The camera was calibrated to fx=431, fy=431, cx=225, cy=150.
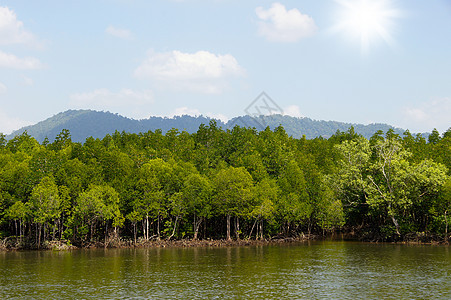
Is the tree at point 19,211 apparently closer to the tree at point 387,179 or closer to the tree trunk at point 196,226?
the tree trunk at point 196,226

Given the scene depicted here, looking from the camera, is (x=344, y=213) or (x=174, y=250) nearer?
(x=174, y=250)

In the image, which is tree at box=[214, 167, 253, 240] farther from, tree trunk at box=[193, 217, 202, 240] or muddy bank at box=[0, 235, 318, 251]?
tree trunk at box=[193, 217, 202, 240]

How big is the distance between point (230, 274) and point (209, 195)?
40.5m

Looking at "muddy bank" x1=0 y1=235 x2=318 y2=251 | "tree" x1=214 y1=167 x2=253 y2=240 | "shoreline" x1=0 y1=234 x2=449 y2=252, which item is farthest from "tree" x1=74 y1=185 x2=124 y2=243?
"tree" x1=214 y1=167 x2=253 y2=240

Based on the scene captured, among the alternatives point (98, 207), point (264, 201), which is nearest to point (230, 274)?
point (98, 207)

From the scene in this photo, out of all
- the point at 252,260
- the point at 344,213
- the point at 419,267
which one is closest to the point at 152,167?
the point at 252,260

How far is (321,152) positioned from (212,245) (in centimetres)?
5868

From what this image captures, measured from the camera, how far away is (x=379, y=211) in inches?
3824

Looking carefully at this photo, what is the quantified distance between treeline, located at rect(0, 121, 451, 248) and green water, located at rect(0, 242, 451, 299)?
31.5 ft

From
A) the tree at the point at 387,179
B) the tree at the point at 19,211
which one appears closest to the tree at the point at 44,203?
the tree at the point at 19,211

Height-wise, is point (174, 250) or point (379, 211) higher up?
point (379, 211)

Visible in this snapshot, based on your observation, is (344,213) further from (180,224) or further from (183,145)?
(183,145)

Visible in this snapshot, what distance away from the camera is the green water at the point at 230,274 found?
43.8m

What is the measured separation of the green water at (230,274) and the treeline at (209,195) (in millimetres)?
9591
